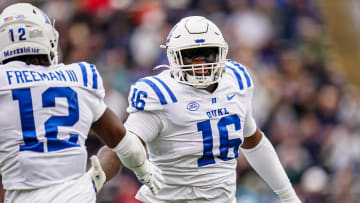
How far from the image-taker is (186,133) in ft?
14.0

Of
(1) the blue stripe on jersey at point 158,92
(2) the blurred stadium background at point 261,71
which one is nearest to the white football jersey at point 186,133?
(1) the blue stripe on jersey at point 158,92

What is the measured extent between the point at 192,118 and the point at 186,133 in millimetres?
90

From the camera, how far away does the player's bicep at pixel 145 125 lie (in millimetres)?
4188

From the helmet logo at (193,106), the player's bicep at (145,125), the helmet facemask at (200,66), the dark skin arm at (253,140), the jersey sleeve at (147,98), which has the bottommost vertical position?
the dark skin arm at (253,140)

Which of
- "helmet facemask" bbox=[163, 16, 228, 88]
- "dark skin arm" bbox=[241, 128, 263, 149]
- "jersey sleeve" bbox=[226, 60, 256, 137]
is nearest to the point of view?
"helmet facemask" bbox=[163, 16, 228, 88]

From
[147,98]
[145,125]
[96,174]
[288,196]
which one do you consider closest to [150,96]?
[147,98]

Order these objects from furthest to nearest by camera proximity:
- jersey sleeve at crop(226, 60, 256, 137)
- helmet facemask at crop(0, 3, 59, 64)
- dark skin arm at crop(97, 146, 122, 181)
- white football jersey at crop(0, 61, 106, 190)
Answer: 1. jersey sleeve at crop(226, 60, 256, 137)
2. dark skin arm at crop(97, 146, 122, 181)
3. helmet facemask at crop(0, 3, 59, 64)
4. white football jersey at crop(0, 61, 106, 190)

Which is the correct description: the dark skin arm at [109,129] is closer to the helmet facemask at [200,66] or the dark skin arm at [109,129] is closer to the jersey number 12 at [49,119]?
the jersey number 12 at [49,119]

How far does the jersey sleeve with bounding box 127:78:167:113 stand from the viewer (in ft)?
13.8

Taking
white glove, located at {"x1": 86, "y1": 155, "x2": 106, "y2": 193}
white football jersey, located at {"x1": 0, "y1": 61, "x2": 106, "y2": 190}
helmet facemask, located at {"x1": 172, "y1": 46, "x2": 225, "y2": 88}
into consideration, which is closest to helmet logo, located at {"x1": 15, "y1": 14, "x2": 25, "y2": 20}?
white football jersey, located at {"x1": 0, "y1": 61, "x2": 106, "y2": 190}

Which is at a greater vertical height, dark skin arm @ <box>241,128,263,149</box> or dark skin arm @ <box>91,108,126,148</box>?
dark skin arm @ <box>91,108,126,148</box>

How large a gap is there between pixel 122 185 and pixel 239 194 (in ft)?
4.05

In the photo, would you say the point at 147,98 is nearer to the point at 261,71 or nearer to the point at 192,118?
the point at 192,118

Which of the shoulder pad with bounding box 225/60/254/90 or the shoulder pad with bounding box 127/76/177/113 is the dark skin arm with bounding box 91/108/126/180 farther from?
the shoulder pad with bounding box 225/60/254/90
